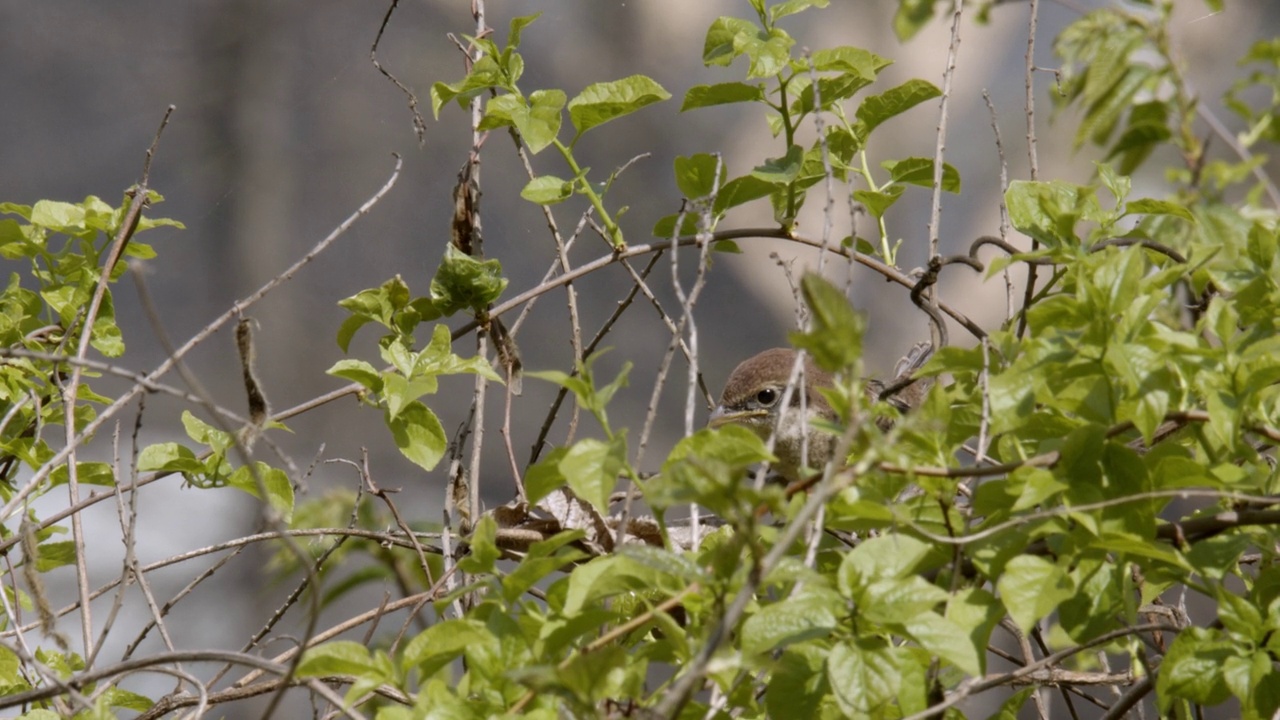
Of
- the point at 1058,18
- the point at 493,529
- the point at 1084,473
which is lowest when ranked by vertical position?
the point at 1084,473

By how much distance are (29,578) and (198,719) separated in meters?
0.25

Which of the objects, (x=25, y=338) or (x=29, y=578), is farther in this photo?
(x=25, y=338)

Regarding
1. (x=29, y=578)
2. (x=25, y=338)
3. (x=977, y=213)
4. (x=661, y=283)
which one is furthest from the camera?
(x=977, y=213)

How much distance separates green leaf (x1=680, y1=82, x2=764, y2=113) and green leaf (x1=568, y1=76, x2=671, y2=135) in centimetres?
4

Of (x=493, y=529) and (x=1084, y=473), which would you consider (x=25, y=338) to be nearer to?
(x=493, y=529)

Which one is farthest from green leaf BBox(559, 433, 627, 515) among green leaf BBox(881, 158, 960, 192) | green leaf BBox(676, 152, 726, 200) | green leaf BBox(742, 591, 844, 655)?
green leaf BBox(881, 158, 960, 192)

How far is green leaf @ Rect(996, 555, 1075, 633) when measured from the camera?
85 cm

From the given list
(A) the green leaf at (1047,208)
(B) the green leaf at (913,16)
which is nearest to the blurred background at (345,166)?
(A) the green leaf at (1047,208)

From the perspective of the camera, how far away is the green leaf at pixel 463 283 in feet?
4.66

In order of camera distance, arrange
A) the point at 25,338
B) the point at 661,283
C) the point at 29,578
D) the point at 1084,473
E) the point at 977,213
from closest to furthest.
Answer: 1. the point at 1084,473
2. the point at 29,578
3. the point at 25,338
4. the point at 661,283
5. the point at 977,213

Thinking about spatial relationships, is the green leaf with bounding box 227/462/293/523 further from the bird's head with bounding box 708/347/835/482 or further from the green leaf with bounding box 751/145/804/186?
the bird's head with bounding box 708/347/835/482

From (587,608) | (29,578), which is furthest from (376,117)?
(587,608)

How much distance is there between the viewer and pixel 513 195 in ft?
12.7

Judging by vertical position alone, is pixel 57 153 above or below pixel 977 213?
above
